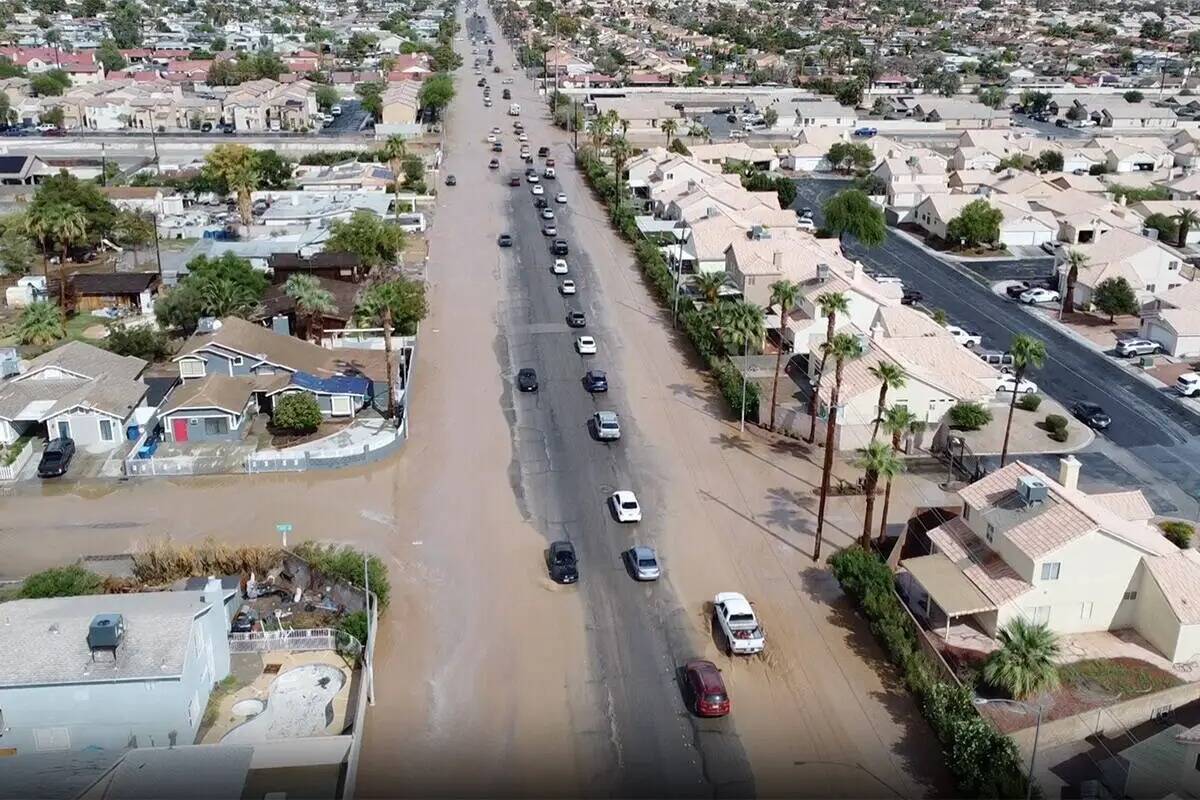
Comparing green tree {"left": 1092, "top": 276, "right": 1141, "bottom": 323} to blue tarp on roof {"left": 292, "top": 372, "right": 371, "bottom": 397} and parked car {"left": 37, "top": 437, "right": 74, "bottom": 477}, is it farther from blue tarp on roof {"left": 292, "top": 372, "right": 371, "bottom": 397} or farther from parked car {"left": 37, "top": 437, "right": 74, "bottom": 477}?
parked car {"left": 37, "top": 437, "right": 74, "bottom": 477}

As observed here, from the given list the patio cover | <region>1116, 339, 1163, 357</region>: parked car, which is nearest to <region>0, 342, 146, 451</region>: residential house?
the patio cover

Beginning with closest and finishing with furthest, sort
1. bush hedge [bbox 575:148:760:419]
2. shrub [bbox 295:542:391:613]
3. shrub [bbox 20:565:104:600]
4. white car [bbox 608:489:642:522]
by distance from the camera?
1. shrub [bbox 20:565:104:600]
2. shrub [bbox 295:542:391:613]
3. white car [bbox 608:489:642:522]
4. bush hedge [bbox 575:148:760:419]

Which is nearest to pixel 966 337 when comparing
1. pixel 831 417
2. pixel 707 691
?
pixel 831 417

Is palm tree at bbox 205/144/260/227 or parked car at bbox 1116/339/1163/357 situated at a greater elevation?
palm tree at bbox 205/144/260/227

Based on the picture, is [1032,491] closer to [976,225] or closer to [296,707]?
[296,707]

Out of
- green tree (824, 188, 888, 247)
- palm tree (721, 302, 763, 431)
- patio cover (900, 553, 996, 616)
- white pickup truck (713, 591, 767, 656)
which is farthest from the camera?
green tree (824, 188, 888, 247)

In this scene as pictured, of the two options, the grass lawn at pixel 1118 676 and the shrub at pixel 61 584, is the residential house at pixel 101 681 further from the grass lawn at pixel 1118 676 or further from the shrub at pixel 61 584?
the grass lawn at pixel 1118 676

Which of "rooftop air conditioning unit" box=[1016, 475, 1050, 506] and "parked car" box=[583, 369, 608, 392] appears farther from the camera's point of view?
"parked car" box=[583, 369, 608, 392]
